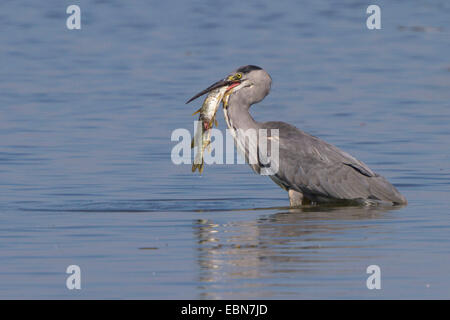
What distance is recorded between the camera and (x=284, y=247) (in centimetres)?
1037

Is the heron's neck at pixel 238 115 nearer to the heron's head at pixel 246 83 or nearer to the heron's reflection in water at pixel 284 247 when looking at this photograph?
the heron's head at pixel 246 83

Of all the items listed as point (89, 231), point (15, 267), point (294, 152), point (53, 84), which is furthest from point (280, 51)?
point (15, 267)

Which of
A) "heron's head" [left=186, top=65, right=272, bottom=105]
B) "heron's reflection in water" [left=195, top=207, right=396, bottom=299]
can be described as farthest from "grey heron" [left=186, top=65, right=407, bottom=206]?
"heron's head" [left=186, top=65, right=272, bottom=105]

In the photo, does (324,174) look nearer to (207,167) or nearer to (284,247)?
(284,247)

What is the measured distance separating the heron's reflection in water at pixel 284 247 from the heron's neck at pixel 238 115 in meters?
1.11

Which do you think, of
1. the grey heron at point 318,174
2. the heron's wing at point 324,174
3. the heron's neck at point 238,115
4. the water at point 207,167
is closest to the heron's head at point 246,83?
the heron's neck at point 238,115

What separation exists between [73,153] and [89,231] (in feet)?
15.0

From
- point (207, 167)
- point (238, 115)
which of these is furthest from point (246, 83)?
point (207, 167)

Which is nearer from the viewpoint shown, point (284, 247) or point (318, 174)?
point (284, 247)

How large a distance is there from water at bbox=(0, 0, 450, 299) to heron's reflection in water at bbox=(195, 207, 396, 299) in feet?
0.08

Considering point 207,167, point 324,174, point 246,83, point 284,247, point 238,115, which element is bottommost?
point 284,247

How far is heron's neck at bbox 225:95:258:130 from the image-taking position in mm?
13031

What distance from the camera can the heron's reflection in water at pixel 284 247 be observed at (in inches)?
358

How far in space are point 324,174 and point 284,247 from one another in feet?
8.28
